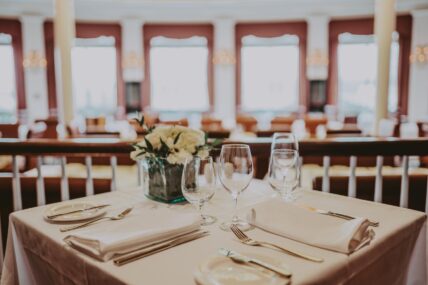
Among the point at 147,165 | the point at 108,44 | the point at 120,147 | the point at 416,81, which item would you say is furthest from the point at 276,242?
the point at 108,44

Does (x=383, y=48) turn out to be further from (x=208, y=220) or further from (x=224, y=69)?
(x=224, y=69)

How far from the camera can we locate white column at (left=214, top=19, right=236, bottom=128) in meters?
10.2

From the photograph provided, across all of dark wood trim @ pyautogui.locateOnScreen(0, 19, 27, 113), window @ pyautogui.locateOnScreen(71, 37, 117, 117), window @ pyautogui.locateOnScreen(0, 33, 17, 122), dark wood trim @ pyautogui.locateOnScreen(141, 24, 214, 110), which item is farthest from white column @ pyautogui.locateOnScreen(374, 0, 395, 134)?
window @ pyautogui.locateOnScreen(0, 33, 17, 122)

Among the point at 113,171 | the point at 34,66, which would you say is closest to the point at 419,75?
the point at 34,66

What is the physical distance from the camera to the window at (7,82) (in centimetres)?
998

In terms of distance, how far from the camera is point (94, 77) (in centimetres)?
1074

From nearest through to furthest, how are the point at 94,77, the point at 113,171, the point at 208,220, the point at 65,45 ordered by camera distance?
the point at 208,220, the point at 113,171, the point at 65,45, the point at 94,77

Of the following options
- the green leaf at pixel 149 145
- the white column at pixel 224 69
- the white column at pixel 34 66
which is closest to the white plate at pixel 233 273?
the green leaf at pixel 149 145

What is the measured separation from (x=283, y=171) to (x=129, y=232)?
0.56 m

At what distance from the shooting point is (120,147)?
6.28 feet

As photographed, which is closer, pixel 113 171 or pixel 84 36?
pixel 113 171

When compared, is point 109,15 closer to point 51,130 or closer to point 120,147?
point 51,130

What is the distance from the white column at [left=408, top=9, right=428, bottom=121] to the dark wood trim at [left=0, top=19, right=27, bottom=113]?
942 cm

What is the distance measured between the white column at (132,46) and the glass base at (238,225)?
9.57 metres
